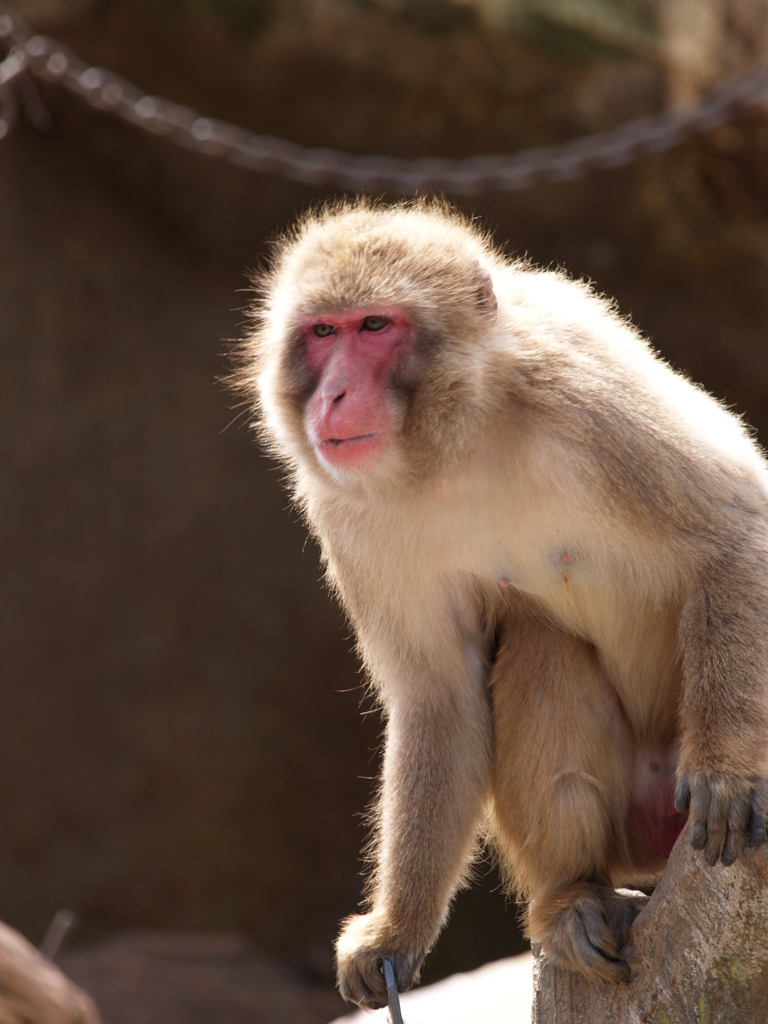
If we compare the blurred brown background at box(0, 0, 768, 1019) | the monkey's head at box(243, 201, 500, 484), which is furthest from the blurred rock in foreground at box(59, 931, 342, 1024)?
the monkey's head at box(243, 201, 500, 484)

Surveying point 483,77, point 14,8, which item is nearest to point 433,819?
point 483,77

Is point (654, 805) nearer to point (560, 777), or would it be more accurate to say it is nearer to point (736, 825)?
point (560, 777)

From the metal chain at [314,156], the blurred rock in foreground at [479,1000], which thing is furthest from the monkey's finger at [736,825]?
the metal chain at [314,156]

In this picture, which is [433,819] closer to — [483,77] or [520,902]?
[520,902]

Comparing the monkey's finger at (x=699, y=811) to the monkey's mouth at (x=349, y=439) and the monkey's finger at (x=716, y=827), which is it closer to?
the monkey's finger at (x=716, y=827)

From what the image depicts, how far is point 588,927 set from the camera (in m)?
2.72

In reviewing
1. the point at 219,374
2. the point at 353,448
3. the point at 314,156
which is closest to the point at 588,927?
the point at 353,448

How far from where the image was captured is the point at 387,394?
2703 millimetres

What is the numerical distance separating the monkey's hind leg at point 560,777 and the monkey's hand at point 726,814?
0.44 m

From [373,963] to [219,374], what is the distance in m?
5.75

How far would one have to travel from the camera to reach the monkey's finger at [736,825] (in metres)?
2.41

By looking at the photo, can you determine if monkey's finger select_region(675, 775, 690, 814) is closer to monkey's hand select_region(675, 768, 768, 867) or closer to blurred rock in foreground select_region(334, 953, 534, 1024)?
monkey's hand select_region(675, 768, 768, 867)

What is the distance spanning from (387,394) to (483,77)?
208 inches

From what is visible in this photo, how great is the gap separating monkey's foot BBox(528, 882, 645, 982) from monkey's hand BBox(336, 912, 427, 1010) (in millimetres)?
380
